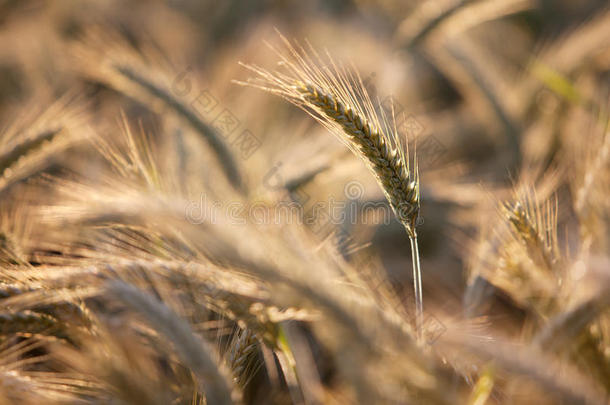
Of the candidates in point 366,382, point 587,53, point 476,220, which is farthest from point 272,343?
point 587,53

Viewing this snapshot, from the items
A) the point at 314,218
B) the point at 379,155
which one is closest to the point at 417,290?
the point at 379,155

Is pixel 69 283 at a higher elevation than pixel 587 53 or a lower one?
lower

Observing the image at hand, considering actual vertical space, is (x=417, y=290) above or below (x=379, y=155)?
below

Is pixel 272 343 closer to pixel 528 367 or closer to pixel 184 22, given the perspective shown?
pixel 528 367

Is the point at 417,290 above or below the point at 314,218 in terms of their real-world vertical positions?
below

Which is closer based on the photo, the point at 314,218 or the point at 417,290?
the point at 417,290

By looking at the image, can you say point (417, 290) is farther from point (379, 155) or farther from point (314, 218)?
point (314, 218)

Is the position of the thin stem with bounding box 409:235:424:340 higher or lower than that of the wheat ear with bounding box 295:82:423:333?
lower

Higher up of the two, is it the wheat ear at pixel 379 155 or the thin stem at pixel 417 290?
the wheat ear at pixel 379 155
